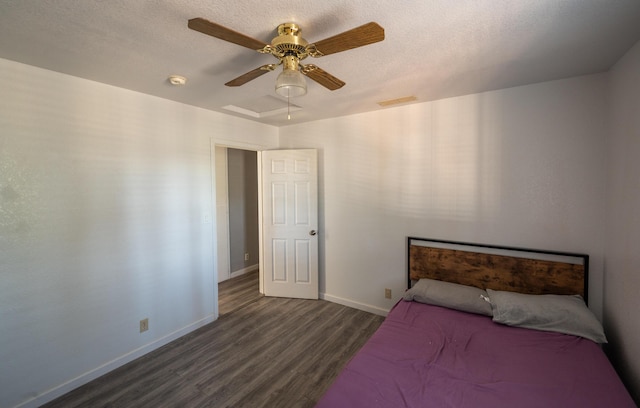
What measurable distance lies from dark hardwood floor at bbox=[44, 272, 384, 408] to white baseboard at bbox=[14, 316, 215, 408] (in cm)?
5

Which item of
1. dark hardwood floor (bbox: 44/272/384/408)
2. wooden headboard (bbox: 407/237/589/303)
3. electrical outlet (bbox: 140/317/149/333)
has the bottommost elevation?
dark hardwood floor (bbox: 44/272/384/408)

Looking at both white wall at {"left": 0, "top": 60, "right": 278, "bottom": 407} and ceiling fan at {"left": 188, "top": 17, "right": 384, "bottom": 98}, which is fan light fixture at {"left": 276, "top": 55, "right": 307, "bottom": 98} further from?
white wall at {"left": 0, "top": 60, "right": 278, "bottom": 407}

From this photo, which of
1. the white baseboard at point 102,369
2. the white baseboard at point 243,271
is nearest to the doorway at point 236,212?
the white baseboard at point 243,271

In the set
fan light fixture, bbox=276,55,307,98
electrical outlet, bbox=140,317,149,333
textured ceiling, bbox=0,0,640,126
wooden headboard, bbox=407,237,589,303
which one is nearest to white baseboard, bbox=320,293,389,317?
wooden headboard, bbox=407,237,589,303

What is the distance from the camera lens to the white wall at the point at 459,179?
2.21 meters

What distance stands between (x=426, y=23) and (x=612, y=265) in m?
2.19

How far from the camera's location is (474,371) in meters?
1.58

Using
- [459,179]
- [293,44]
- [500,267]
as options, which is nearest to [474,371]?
[500,267]

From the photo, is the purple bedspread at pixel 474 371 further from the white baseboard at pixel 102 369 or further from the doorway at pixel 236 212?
the doorway at pixel 236 212

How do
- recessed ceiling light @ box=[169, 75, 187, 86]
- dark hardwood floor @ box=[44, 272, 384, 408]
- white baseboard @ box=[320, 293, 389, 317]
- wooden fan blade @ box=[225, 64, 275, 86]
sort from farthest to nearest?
white baseboard @ box=[320, 293, 389, 317] < recessed ceiling light @ box=[169, 75, 187, 86] < dark hardwood floor @ box=[44, 272, 384, 408] < wooden fan blade @ box=[225, 64, 275, 86]

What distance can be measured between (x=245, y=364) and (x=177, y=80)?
8.09 ft

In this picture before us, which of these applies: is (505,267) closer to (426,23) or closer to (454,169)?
(454,169)

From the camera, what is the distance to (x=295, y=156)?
370 cm

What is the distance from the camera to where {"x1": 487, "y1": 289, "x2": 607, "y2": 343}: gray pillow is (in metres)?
1.88
